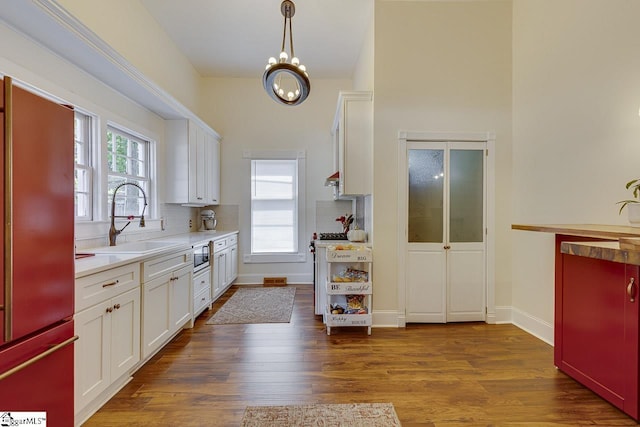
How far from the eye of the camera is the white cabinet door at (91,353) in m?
1.75

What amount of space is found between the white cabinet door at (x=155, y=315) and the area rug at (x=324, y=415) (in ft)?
3.63

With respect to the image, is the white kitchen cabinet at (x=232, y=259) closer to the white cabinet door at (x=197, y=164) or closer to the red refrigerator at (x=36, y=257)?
the white cabinet door at (x=197, y=164)

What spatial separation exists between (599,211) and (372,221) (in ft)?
6.41

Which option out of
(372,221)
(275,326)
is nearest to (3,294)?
(275,326)

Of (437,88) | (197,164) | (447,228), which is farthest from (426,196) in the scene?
(197,164)

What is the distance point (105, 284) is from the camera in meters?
1.96

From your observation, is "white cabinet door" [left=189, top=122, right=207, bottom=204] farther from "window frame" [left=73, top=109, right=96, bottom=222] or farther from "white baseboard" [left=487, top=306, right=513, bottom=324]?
"white baseboard" [left=487, top=306, right=513, bottom=324]

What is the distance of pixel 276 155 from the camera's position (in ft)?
17.4

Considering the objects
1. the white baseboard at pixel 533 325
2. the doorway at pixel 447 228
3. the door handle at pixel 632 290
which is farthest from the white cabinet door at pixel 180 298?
the white baseboard at pixel 533 325

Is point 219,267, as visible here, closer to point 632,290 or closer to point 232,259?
point 232,259

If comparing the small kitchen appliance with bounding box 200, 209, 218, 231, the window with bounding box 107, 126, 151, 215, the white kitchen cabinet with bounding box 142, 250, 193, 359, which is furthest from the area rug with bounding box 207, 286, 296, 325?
the window with bounding box 107, 126, 151, 215

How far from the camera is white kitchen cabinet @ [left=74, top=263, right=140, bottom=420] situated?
5.80 feet

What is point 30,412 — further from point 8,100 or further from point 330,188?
point 330,188

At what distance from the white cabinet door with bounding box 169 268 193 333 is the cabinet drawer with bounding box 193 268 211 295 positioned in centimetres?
17
